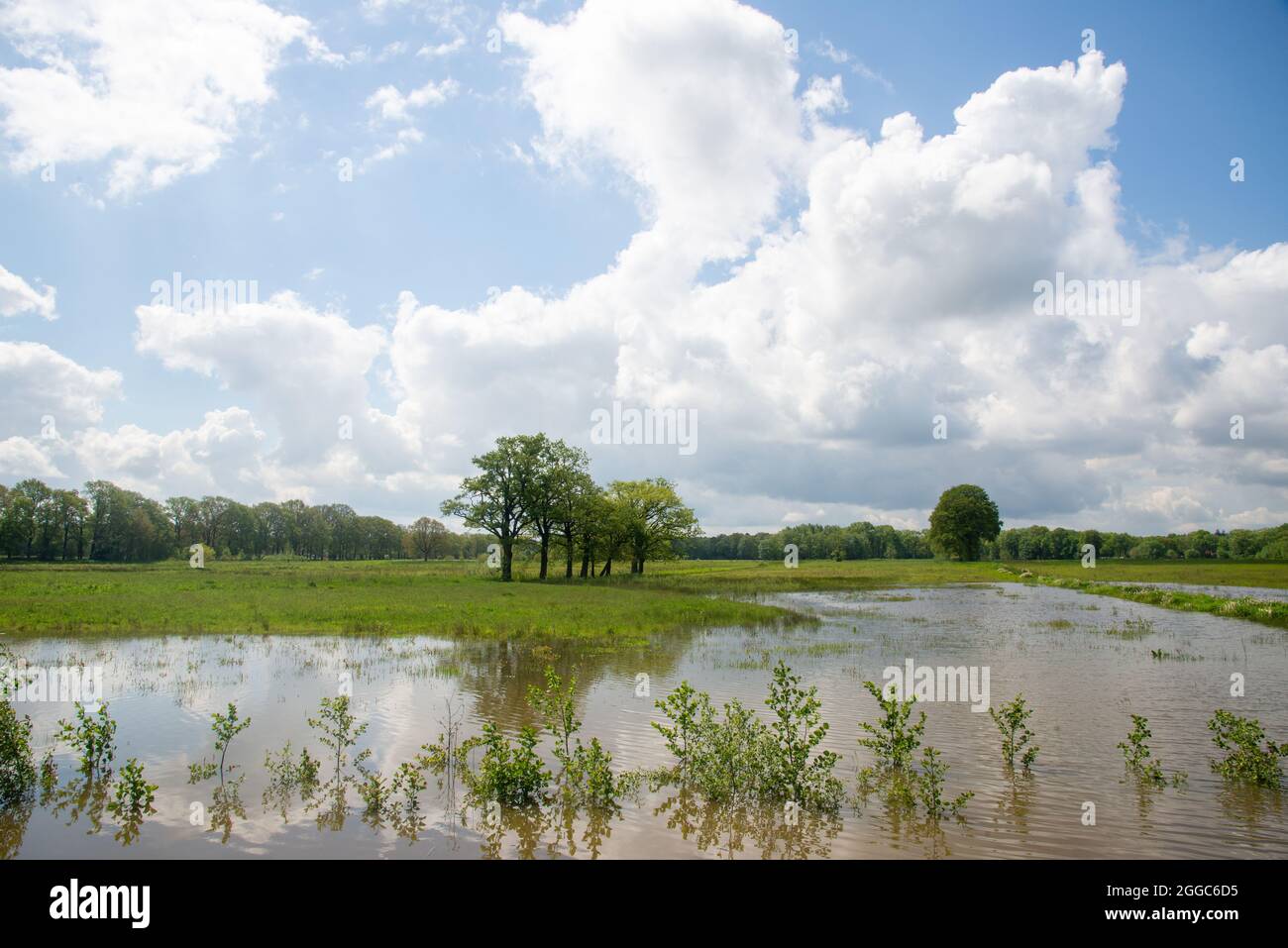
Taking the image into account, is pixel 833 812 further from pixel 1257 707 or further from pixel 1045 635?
pixel 1045 635

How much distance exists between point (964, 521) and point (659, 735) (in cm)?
14289

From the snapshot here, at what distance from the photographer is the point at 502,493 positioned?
68.9 metres

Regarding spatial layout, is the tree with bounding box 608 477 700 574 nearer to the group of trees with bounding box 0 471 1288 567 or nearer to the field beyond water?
the group of trees with bounding box 0 471 1288 567

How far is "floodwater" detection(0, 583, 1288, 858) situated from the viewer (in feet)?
29.7

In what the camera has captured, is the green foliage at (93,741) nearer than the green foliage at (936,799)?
No

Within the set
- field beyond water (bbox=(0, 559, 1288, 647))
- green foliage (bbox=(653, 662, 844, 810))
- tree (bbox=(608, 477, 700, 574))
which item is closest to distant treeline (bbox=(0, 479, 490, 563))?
field beyond water (bbox=(0, 559, 1288, 647))

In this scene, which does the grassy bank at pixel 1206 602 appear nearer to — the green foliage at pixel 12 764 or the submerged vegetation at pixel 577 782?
the submerged vegetation at pixel 577 782

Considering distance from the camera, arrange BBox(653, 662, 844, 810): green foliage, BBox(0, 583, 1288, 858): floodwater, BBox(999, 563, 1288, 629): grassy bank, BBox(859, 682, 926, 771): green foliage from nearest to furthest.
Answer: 1. BBox(0, 583, 1288, 858): floodwater
2. BBox(653, 662, 844, 810): green foliage
3. BBox(859, 682, 926, 771): green foliage
4. BBox(999, 563, 1288, 629): grassy bank

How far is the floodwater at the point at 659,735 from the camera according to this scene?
905 cm

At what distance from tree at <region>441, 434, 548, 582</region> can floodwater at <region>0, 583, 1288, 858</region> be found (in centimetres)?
4004

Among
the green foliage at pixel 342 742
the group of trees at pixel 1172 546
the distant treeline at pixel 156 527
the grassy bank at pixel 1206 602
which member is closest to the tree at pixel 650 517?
the grassy bank at pixel 1206 602

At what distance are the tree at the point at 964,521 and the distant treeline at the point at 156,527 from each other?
137465 mm

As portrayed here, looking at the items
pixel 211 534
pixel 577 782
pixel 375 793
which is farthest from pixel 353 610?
pixel 211 534
